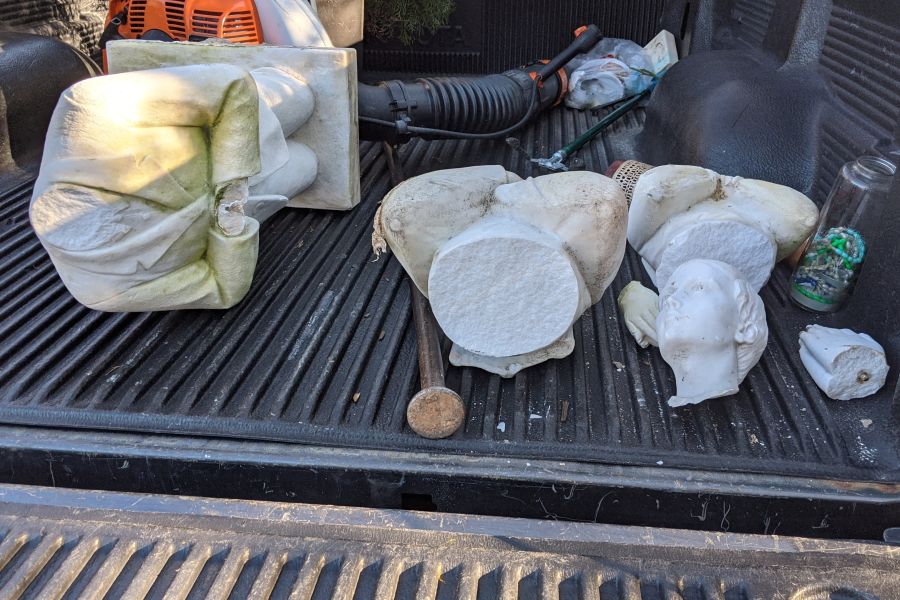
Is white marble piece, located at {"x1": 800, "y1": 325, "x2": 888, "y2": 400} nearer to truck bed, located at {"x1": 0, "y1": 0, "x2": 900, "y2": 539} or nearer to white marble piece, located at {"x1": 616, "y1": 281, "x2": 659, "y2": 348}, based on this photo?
truck bed, located at {"x1": 0, "y1": 0, "x2": 900, "y2": 539}

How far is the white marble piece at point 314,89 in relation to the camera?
1.80 metres

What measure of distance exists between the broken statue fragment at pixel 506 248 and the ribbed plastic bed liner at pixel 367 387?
0.14m

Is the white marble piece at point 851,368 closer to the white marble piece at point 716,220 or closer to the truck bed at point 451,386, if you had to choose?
the truck bed at point 451,386

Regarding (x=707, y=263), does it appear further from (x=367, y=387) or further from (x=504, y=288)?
(x=367, y=387)

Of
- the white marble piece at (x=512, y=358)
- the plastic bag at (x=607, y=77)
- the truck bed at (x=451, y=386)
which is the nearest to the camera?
the truck bed at (x=451, y=386)

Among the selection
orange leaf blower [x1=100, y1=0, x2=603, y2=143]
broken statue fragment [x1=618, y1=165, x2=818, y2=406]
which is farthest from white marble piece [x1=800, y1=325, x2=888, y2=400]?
orange leaf blower [x1=100, y1=0, x2=603, y2=143]

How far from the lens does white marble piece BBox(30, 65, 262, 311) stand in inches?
45.6

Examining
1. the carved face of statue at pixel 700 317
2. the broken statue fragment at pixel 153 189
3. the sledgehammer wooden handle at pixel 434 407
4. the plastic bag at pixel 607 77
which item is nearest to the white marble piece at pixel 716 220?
the carved face of statue at pixel 700 317

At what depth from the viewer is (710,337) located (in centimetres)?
120

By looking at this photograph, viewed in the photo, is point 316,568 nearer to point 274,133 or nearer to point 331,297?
point 331,297

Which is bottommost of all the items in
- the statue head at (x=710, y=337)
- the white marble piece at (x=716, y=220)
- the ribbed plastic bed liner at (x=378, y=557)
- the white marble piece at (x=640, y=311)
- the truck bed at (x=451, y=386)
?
the truck bed at (x=451, y=386)

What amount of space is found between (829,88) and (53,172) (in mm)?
1823

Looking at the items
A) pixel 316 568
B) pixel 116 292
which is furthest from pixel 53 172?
pixel 316 568

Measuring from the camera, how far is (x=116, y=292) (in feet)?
4.32
